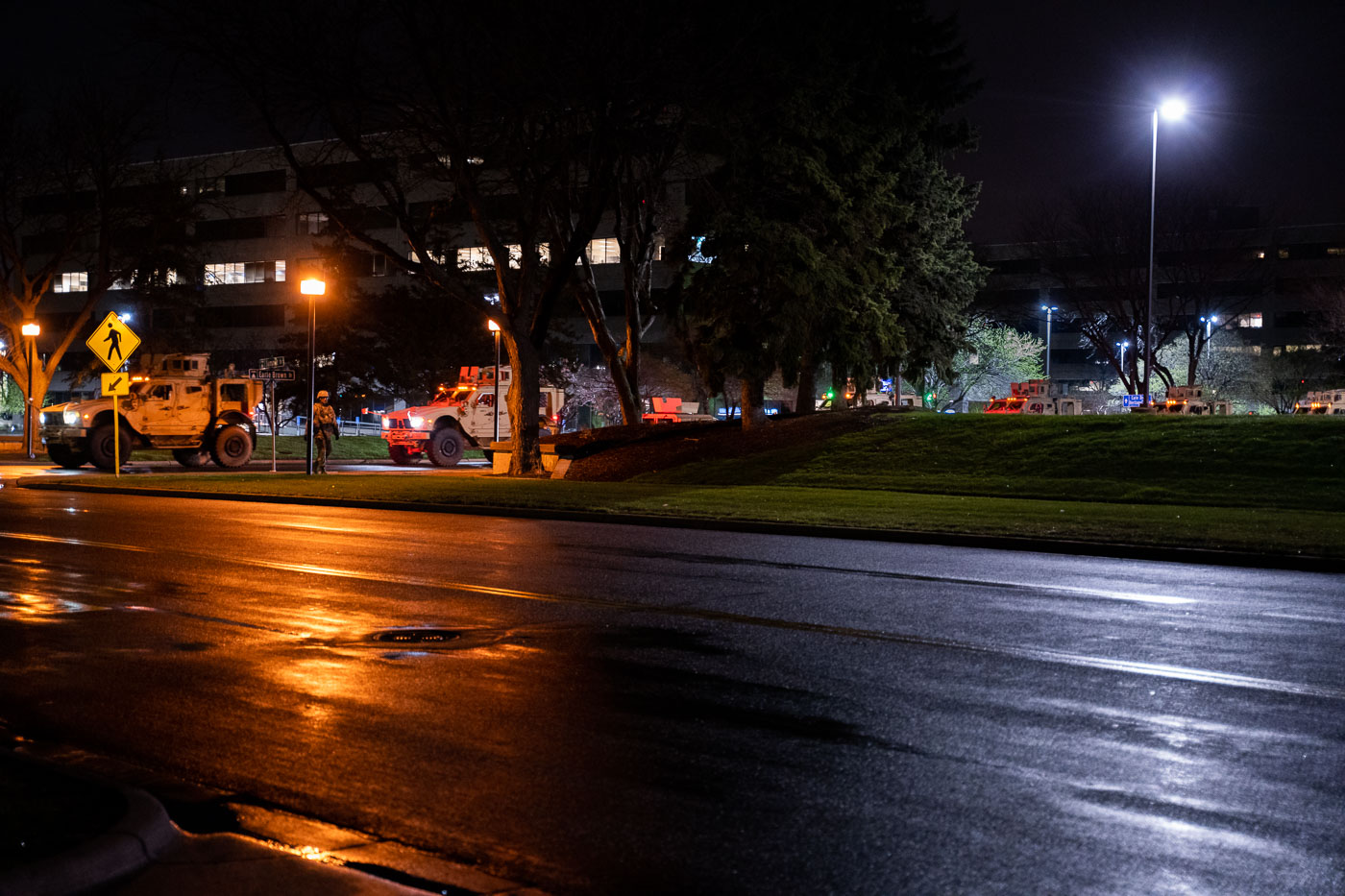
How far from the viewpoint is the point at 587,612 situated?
10711 millimetres

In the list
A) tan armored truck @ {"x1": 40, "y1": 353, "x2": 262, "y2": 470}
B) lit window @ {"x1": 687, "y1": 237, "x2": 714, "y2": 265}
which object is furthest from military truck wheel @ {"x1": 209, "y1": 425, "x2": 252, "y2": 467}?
lit window @ {"x1": 687, "y1": 237, "x2": 714, "y2": 265}

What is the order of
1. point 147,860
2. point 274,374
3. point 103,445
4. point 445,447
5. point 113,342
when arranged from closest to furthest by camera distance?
point 147,860, point 113,342, point 274,374, point 103,445, point 445,447

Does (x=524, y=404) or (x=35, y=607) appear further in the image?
(x=524, y=404)

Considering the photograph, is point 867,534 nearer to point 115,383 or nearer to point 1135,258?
point 115,383

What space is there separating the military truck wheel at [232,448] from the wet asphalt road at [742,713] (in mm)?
26239

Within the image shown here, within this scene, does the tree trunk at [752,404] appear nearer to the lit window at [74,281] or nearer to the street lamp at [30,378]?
the street lamp at [30,378]

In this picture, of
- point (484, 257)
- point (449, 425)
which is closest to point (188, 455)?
point (449, 425)

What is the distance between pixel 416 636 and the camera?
956 cm

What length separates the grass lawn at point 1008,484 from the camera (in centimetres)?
1819

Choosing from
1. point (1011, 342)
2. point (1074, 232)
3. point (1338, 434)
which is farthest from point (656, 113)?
point (1011, 342)

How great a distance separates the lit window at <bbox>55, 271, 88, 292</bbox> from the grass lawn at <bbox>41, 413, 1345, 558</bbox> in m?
68.7

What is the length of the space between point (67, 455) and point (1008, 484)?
27.4 m

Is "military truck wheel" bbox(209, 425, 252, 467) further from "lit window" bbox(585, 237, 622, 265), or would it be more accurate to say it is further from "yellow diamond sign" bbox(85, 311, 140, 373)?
"lit window" bbox(585, 237, 622, 265)

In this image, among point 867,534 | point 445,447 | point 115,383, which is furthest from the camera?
point 445,447
